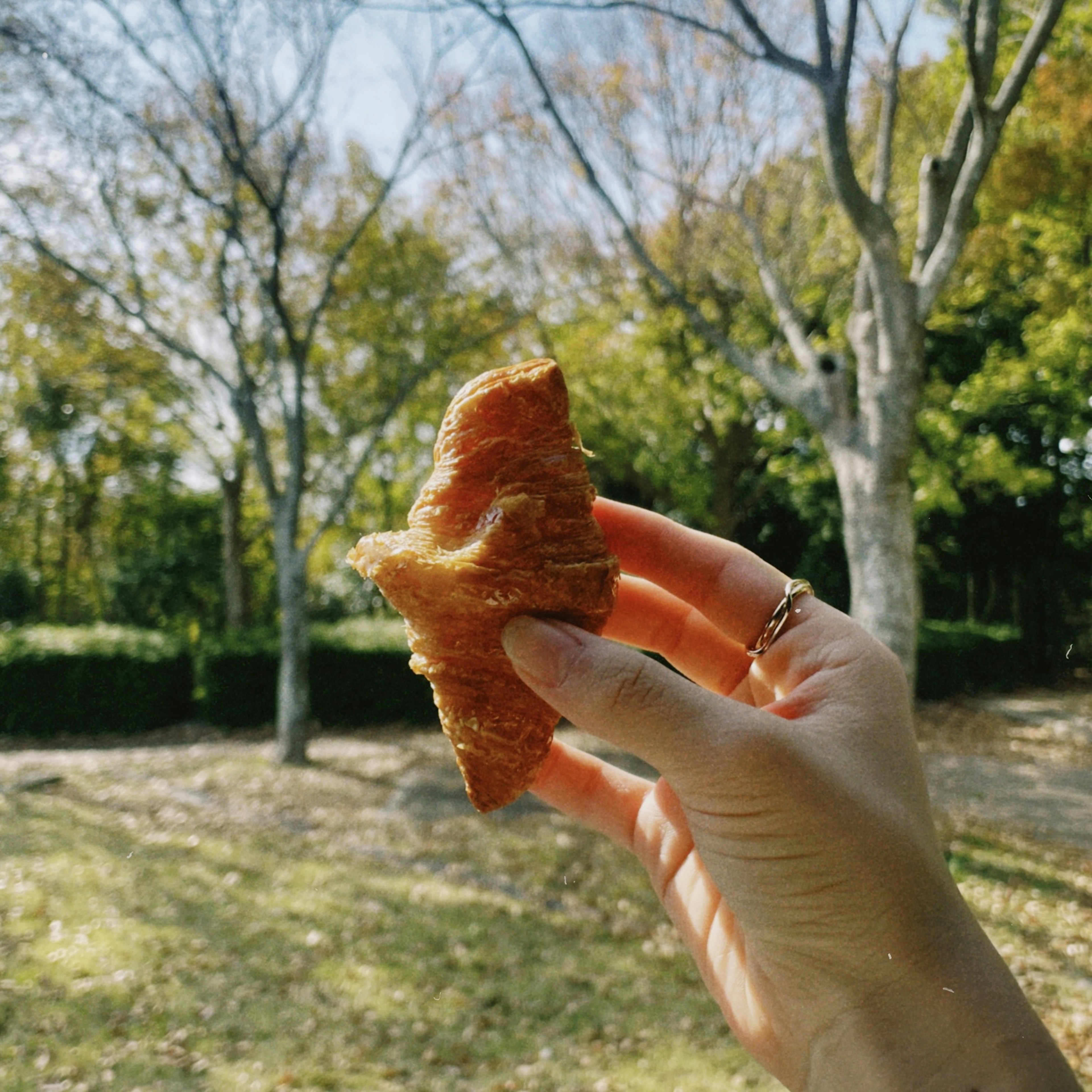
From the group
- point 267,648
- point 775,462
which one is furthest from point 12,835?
point 775,462

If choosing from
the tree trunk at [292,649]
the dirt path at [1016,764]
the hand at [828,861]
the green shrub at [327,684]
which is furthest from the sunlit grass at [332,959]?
the green shrub at [327,684]

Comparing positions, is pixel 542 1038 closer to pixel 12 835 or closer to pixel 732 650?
pixel 732 650

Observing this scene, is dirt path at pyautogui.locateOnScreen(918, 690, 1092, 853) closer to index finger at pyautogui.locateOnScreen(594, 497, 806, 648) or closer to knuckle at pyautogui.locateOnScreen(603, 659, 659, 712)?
index finger at pyautogui.locateOnScreen(594, 497, 806, 648)

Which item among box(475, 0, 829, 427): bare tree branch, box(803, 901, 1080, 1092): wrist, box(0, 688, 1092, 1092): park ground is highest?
box(475, 0, 829, 427): bare tree branch

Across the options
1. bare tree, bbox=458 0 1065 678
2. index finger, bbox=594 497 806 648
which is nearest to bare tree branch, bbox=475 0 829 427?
bare tree, bbox=458 0 1065 678

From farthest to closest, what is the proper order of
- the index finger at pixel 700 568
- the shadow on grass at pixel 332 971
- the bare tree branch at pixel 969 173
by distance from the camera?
the bare tree branch at pixel 969 173
the shadow on grass at pixel 332 971
the index finger at pixel 700 568

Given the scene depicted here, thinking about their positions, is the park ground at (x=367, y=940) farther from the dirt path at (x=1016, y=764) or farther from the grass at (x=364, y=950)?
the dirt path at (x=1016, y=764)
